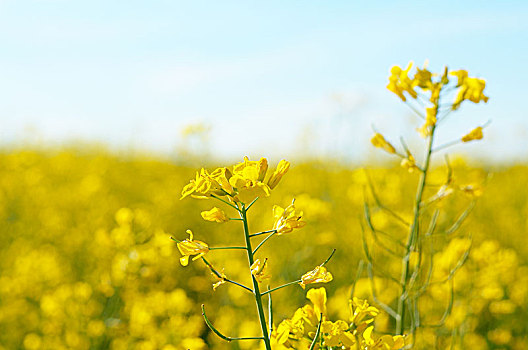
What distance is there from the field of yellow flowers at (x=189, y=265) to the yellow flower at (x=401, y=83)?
1.42 feet

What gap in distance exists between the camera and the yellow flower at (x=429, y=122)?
159cm

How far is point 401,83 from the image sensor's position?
5.22ft

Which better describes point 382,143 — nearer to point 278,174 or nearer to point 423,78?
point 423,78

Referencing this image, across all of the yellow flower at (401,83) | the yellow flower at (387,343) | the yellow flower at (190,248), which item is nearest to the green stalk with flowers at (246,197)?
the yellow flower at (190,248)

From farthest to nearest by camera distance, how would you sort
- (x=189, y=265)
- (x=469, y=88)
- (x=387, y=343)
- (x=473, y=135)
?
(x=189, y=265) < (x=473, y=135) < (x=469, y=88) < (x=387, y=343)

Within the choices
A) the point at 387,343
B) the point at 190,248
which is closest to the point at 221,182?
the point at 190,248

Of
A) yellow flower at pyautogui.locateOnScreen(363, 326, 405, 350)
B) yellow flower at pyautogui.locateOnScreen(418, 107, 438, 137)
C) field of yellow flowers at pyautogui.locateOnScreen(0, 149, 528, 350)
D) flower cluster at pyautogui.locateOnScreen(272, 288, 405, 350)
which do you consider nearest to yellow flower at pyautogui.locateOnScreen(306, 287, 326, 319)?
flower cluster at pyautogui.locateOnScreen(272, 288, 405, 350)

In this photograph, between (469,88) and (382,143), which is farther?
(382,143)

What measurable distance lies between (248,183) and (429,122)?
875 mm

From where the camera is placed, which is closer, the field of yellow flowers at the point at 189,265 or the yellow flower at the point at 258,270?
the yellow flower at the point at 258,270

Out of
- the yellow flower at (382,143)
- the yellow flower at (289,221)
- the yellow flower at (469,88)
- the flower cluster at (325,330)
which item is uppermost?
the yellow flower at (469,88)

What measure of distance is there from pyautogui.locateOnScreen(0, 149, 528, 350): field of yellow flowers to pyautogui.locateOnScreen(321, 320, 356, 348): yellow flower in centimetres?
60

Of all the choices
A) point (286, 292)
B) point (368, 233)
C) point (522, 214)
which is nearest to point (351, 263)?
point (368, 233)

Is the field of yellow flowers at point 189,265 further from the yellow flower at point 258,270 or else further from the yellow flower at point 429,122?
the yellow flower at point 258,270
